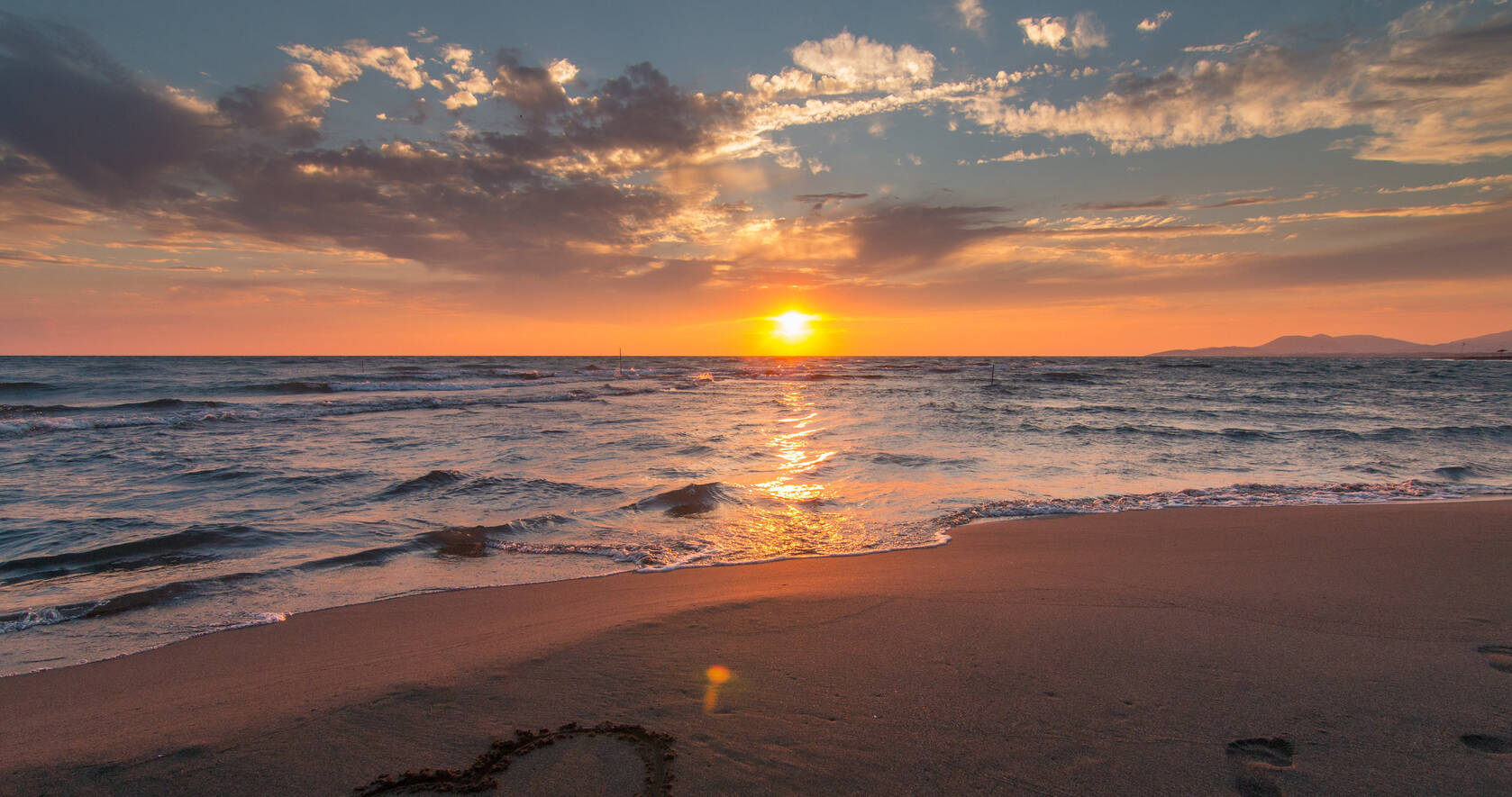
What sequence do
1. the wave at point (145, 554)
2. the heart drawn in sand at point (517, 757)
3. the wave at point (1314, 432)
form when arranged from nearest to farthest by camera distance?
the heart drawn in sand at point (517, 757) → the wave at point (145, 554) → the wave at point (1314, 432)

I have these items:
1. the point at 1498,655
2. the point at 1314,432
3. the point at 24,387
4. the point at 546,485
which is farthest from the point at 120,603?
the point at 24,387

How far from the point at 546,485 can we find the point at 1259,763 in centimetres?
829

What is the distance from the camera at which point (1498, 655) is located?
3.38 meters

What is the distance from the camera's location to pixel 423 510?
7602mm

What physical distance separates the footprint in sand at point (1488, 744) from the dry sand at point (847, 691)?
0.04 ft

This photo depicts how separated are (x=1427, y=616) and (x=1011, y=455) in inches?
307

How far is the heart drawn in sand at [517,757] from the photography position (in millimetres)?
2266

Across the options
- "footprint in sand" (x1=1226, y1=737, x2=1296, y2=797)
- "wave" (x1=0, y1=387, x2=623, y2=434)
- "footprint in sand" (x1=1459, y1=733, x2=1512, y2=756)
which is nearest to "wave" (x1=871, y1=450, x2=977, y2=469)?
"footprint in sand" (x1=1459, y1=733, x2=1512, y2=756)

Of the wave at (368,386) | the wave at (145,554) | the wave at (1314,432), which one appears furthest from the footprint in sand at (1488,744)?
the wave at (368,386)

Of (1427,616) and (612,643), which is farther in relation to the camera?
(1427,616)

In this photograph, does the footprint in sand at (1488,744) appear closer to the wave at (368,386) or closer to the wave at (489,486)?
the wave at (489,486)

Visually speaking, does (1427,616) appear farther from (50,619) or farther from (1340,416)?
(1340,416)

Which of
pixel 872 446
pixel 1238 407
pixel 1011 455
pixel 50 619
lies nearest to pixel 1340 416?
pixel 1238 407

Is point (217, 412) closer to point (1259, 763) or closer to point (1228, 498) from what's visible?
point (1259, 763)
